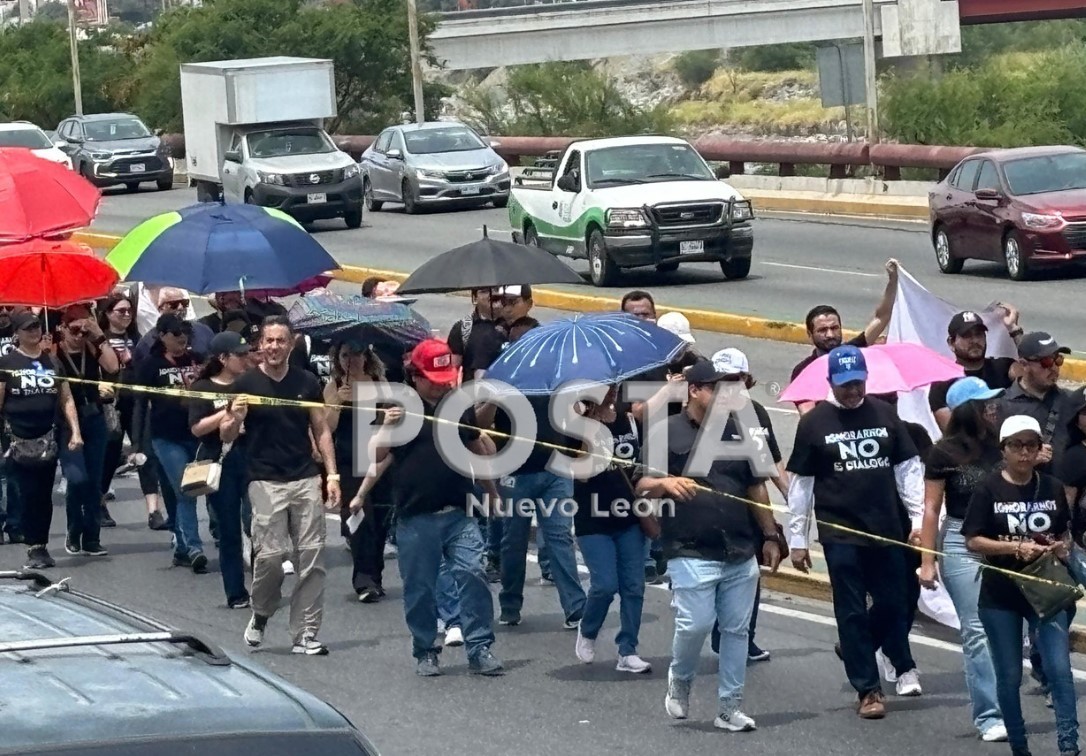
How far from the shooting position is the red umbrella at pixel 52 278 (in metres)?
14.2

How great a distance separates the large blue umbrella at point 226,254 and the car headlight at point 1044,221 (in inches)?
468

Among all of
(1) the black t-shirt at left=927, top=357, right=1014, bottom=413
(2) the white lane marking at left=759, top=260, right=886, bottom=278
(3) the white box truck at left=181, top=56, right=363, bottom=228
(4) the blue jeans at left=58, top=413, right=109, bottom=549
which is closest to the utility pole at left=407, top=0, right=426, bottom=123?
(3) the white box truck at left=181, top=56, right=363, bottom=228

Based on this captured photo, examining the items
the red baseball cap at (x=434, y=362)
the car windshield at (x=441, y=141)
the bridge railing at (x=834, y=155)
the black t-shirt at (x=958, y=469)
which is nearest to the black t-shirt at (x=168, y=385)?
the red baseball cap at (x=434, y=362)

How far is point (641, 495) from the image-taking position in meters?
9.84

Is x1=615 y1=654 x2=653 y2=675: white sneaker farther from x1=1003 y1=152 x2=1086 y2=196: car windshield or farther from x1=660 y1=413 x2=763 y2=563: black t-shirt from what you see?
x1=1003 y1=152 x2=1086 y2=196: car windshield

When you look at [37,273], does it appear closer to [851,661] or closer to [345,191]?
[851,661]

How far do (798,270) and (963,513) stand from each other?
17173mm

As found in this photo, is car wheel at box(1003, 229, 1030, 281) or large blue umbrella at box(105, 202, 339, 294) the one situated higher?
large blue umbrella at box(105, 202, 339, 294)

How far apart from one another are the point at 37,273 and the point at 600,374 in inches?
214

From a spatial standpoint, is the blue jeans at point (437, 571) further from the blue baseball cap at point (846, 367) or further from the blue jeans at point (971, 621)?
the blue jeans at point (971, 621)

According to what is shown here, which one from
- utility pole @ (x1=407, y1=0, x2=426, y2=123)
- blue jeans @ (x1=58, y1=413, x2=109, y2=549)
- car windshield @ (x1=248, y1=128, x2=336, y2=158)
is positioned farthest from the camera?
utility pole @ (x1=407, y1=0, x2=426, y2=123)

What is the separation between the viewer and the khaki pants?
10.8m

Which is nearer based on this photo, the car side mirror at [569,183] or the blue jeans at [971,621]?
the blue jeans at [971,621]

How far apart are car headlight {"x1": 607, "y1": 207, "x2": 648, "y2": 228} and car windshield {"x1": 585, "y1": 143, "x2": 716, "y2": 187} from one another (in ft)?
2.96
